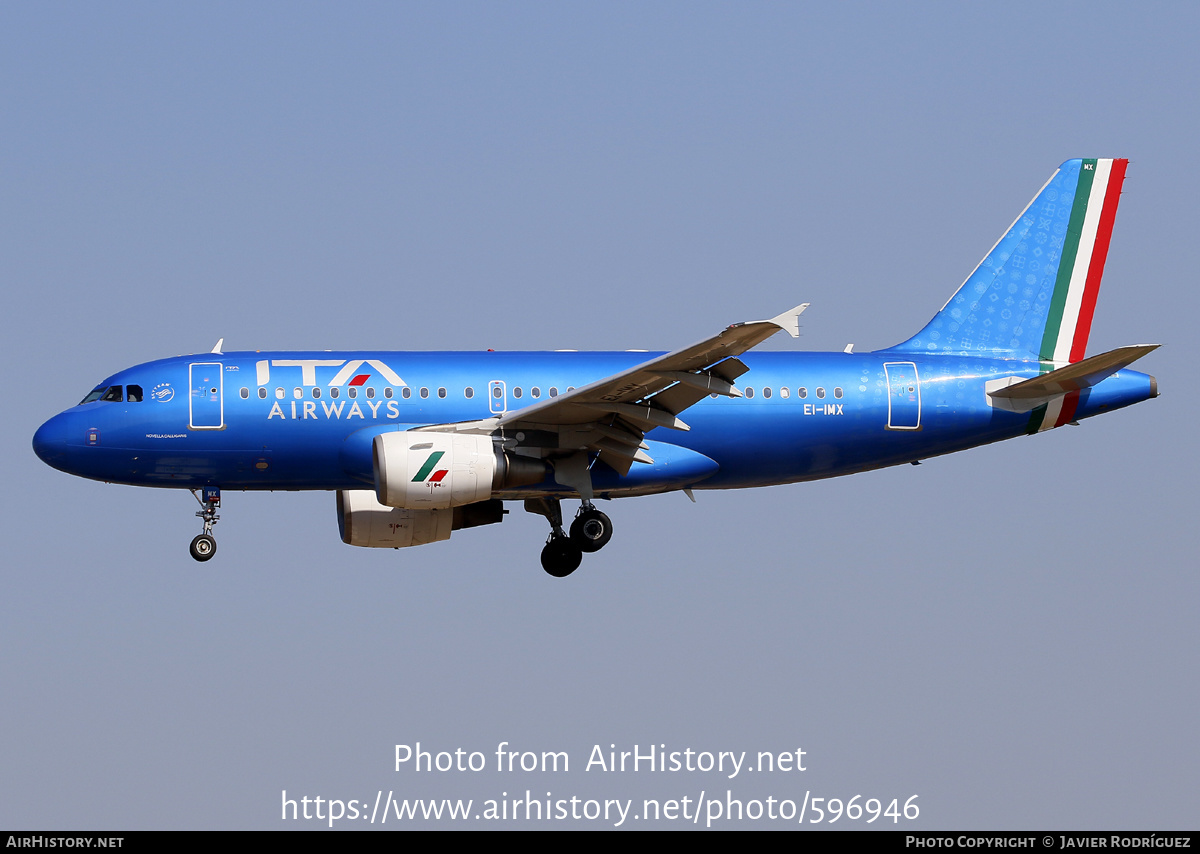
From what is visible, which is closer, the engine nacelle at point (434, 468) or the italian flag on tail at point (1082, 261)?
the engine nacelle at point (434, 468)

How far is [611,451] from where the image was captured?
30141mm

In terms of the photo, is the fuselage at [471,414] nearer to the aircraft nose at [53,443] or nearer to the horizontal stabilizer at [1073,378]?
the aircraft nose at [53,443]

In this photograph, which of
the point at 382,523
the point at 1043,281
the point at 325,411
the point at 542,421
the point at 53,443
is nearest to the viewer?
the point at 542,421

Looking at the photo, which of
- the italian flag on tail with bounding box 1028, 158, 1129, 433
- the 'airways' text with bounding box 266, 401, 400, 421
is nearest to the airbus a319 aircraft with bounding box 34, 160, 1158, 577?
the 'airways' text with bounding box 266, 401, 400, 421

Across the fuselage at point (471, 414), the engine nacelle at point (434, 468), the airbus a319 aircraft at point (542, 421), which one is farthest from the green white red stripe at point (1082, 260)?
the engine nacelle at point (434, 468)

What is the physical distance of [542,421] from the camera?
95.9 feet

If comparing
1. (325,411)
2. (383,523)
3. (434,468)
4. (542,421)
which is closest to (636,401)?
(542,421)

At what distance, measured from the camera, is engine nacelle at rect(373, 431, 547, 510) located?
28.3 metres

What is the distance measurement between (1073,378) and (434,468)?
13.0 metres

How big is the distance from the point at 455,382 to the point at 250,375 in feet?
12.8

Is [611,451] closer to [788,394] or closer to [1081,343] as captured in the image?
[788,394]

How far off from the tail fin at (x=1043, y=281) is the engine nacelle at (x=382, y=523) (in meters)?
10.4

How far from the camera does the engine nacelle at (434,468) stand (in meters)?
28.3

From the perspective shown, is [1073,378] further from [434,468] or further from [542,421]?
[434,468]
